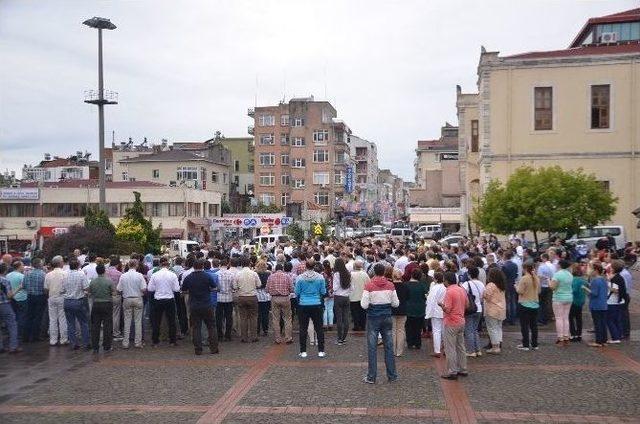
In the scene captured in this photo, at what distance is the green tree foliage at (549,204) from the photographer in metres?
34.9

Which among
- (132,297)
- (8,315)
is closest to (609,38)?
(132,297)

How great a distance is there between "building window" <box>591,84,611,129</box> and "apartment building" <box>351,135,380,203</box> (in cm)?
6468

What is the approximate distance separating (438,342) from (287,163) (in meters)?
72.2

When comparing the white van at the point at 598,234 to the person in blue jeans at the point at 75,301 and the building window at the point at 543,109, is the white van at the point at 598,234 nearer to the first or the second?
the building window at the point at 543,109

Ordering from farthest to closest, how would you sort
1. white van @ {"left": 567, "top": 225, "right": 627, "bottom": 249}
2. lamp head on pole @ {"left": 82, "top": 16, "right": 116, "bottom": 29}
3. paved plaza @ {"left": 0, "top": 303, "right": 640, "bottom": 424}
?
lamp head on pole @ {"left": 82, "top": 16, "right": 116, "bottom": 29}
white van @ {"left": 567, "top": 225, "right": 627, "bottom": 249}
paved plaza @ {"left": 0, "top": 303, "right": 640, "bottom": 424}

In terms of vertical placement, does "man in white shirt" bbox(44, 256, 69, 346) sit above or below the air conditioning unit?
below

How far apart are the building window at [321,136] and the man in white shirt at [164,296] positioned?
232 feet

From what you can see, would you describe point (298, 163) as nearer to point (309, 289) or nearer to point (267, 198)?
point (267, 198)

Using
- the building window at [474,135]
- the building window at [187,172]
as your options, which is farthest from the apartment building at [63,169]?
the building window at [474,135]

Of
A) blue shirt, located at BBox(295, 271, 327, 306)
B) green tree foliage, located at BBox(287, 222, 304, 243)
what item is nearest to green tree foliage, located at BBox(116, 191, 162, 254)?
green tree foliage, located at BBox(287, 222, 304, 243)

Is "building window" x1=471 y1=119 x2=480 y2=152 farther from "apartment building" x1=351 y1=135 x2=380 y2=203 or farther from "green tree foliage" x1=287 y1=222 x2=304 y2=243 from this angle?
"apartment building" x1=351 y1=135 x2=380 y2=203

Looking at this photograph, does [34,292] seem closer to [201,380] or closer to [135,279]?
[135,279]

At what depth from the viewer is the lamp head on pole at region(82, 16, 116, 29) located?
139 ft

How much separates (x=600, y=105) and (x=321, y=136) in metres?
43.6
